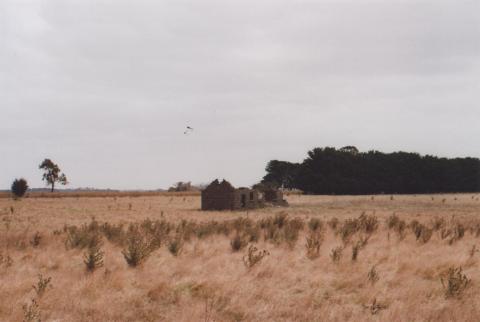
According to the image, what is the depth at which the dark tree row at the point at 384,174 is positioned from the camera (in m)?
78.1

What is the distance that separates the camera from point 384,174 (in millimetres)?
79438

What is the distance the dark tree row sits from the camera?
256 ft

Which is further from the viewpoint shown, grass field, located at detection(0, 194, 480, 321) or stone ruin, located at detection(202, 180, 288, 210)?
stone ruin, located at detection(202, 180, 288, 210)

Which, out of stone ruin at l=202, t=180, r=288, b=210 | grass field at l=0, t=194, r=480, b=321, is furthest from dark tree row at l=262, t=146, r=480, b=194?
grass field at l=0, t=194, r=480, b=321

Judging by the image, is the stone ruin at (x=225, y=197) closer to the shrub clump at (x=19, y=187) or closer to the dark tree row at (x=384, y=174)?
the shrub clump at (x=19, y=187)

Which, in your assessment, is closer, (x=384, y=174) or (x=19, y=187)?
(x=19, y=187)

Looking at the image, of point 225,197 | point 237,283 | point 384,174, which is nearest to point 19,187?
point 225,197

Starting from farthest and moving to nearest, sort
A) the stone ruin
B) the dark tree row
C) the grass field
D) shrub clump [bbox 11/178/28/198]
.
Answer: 1. the dark tree row
2. shrub clump [bbox 11/178/28/198]
3. the stone ruin
4. the grass field

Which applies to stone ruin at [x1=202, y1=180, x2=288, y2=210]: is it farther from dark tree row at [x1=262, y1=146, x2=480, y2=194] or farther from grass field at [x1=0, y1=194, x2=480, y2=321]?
dark tree row at [x1=262, y1=146, x2=480, y2=194]

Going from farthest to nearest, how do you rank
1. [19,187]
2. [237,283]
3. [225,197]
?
[19,187] < [225,197] < [237,283]

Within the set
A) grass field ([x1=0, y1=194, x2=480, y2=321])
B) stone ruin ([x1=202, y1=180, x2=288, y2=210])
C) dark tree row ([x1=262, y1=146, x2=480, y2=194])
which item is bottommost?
grass field ([x1=0, y1=194, x2=480, y2=321])

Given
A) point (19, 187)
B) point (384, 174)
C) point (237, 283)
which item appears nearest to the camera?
point (237, 283)

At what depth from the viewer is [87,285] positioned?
7.57 metres

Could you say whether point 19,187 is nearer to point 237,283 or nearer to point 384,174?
point 237,283
